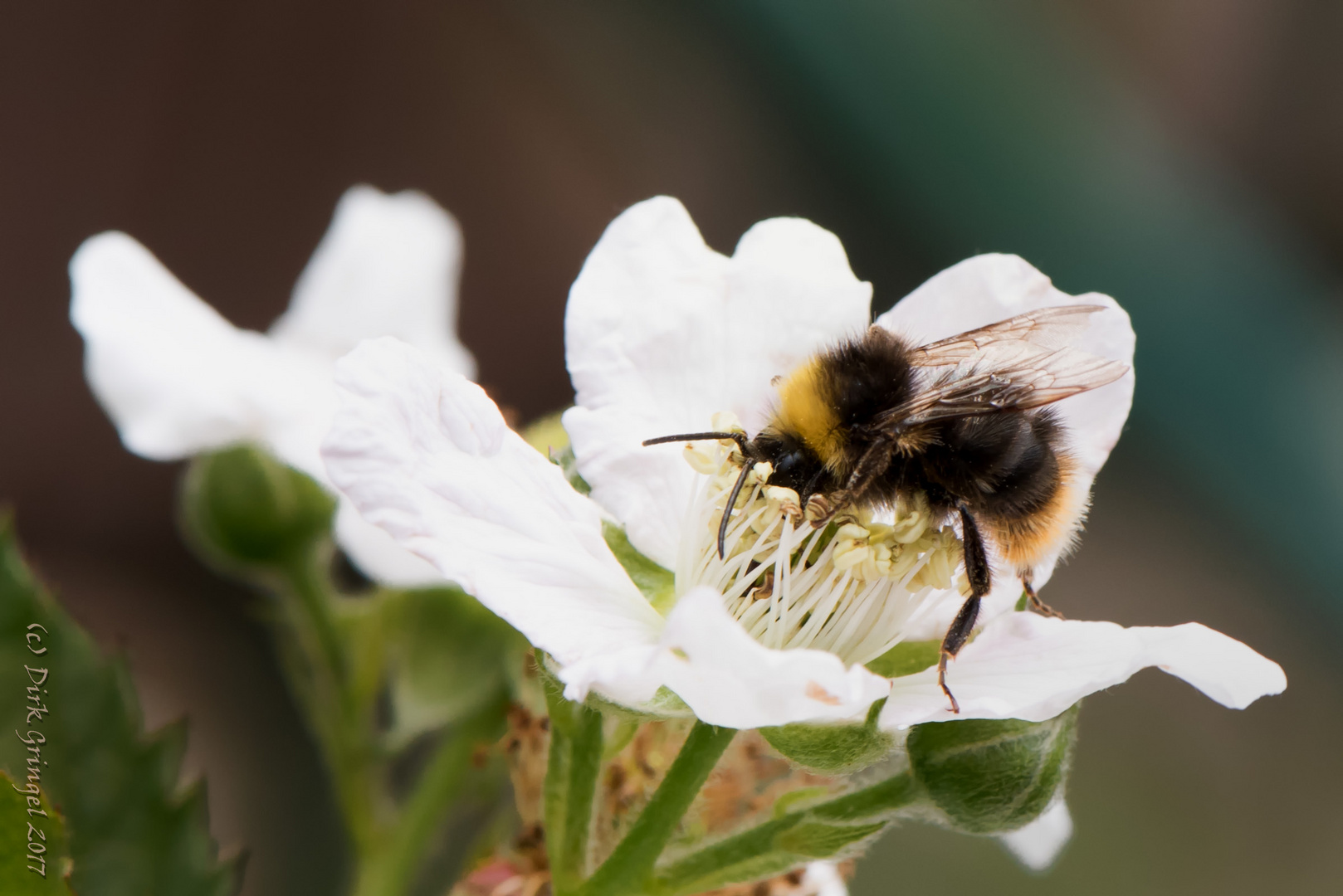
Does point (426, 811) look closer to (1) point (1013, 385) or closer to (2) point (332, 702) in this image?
(2) point (332, 702)

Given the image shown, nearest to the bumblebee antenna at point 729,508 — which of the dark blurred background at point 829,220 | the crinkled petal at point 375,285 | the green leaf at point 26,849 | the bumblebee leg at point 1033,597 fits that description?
the bumblebee leg at point 1033,597

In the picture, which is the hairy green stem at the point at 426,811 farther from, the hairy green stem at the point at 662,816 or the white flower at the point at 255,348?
the hairy green stem at the point at 662,816

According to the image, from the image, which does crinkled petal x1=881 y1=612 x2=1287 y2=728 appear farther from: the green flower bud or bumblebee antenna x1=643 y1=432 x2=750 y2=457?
the green flower bud

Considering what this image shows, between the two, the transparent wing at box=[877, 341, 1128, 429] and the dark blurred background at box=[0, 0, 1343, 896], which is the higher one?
the transparent wing at box=[877, 341, 1128, 429]

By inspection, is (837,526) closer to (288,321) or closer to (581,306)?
(581,306)

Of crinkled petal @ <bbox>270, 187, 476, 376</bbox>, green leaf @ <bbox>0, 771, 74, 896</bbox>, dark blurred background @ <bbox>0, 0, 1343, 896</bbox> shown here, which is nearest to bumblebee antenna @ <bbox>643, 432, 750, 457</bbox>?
green leaf @ <bbox>0, 771, 74, 896</bbox>
